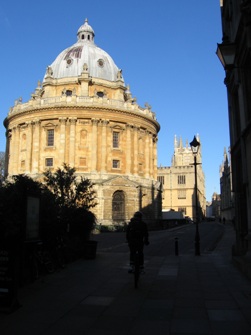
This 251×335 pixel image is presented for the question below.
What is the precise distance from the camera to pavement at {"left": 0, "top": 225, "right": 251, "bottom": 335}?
213 inches

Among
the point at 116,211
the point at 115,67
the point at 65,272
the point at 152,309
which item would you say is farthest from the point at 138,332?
the point at 115,67

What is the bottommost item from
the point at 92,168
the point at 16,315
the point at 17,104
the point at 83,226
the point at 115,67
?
the point at 16,315

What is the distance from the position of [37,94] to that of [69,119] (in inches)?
492

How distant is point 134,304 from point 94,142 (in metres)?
43.0

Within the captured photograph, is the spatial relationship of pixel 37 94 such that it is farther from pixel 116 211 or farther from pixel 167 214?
pixel 167 214

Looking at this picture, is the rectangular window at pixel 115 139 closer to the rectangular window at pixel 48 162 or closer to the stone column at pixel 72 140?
the stone column at pixel 72 140

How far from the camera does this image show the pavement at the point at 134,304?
5418 millimetres

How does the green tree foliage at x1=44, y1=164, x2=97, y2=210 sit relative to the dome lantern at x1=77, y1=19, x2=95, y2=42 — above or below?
below

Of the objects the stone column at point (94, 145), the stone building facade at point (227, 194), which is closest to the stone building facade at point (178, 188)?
the stone building facade at point (227, 194)

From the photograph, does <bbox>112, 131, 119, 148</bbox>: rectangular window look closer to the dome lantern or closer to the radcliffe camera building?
the radcliffe camera building

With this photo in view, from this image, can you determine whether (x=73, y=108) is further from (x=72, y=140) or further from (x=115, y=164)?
(x=115, y=164)

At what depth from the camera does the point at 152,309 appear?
6.60 m

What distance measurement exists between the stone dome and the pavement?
4881 centimetres

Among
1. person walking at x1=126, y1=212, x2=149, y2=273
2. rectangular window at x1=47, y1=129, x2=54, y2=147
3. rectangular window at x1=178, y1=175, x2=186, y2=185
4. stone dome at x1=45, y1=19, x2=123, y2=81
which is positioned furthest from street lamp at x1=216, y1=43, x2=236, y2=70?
rectangular window at x1=178, y1=175, x2=186, y2=185
